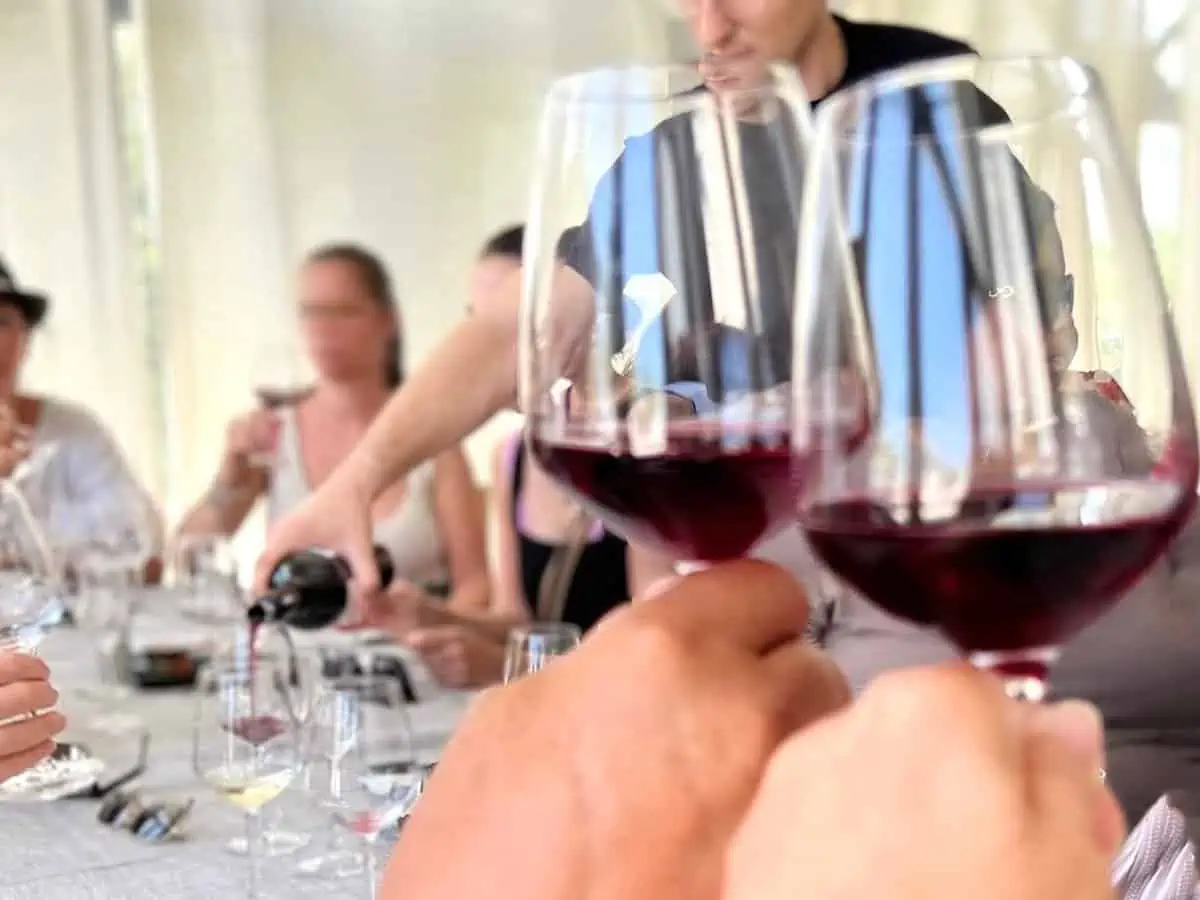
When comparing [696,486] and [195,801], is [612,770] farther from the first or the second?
[195,801]

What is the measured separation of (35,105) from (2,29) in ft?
0.62

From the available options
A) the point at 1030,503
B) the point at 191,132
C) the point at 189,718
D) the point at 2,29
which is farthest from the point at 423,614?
the point at 2,29

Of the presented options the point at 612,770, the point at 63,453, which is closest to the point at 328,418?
the point at 63,453

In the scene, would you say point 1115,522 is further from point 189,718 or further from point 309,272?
point 309,272

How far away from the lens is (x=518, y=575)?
2.29 meters

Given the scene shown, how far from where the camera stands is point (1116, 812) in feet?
0.92

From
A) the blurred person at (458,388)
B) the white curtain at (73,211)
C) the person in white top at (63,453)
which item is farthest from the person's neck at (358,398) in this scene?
the blurred person at (458,388)

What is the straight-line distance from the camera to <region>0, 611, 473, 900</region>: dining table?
0.95m

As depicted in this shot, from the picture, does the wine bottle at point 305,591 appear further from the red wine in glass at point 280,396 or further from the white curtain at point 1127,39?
the red wine in glass at point 280,396

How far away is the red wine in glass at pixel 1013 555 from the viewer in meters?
0.35

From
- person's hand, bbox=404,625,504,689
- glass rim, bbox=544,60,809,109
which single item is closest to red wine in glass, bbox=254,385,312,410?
person's hand, bbox=404,625,504,689

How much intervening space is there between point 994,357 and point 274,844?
83cm

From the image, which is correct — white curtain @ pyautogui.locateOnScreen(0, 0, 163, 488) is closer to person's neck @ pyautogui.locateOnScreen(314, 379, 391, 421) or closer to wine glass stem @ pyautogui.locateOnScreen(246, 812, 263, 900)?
person's neck @ pyautogui.locateOnScreen(314, 379, 391, 421)

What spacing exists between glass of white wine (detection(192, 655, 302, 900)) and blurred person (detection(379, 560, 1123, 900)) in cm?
68
